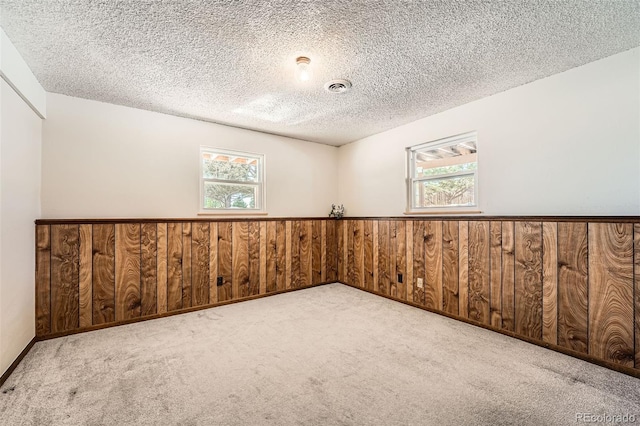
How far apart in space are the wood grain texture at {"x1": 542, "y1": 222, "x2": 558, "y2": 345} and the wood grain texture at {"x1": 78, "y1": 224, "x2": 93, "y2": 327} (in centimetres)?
439

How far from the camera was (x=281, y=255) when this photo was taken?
4.33 meters

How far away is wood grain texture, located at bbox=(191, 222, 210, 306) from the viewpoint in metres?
3.58

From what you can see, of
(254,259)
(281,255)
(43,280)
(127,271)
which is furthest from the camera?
(281,255)

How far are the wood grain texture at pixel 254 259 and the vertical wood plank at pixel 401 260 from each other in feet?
6.39

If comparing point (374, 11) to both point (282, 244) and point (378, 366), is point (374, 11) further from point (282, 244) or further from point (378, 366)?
point (282, 244)

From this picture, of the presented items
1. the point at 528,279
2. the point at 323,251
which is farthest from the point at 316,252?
the point at 528,279

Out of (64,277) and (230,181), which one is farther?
(230,181)

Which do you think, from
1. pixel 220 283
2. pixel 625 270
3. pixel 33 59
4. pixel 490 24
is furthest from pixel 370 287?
pixel 33 59

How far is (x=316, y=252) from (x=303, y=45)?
10.6 ft

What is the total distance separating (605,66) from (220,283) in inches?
174

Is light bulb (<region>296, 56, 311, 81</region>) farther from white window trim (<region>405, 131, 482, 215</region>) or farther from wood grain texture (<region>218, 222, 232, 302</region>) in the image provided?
wood grain texture (<region>218, 222, 232, 302</region>)

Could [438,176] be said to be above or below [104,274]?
above

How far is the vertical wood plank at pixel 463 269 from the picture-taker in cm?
314

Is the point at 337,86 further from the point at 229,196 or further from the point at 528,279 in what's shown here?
the point at 528,279
